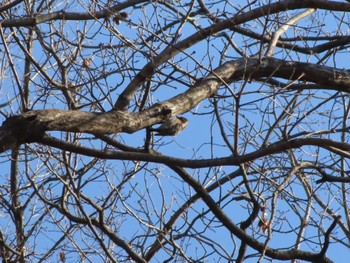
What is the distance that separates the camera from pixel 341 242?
18.8 feet

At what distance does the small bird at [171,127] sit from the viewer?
4.28 m

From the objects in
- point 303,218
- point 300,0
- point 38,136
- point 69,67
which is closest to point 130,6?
point 69,67

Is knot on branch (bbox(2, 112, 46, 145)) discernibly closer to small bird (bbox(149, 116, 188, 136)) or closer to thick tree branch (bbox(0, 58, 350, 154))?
thick tree branch (bbox(0, 58, 350, 154))

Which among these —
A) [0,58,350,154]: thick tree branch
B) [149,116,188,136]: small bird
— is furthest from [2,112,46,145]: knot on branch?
[149,116,188,136]: small bird

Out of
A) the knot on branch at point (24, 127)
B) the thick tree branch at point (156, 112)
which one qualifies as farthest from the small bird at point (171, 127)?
the knot on branch at point (24, 127)

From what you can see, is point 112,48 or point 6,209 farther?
point 6,209

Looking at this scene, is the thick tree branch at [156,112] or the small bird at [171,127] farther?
the small bird at [171,127]

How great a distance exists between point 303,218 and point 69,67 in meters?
2.47

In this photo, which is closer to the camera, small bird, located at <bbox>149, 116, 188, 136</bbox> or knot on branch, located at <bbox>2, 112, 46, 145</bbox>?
knot on branch, located at <bbox>2, 112, 46, 145</bbox>

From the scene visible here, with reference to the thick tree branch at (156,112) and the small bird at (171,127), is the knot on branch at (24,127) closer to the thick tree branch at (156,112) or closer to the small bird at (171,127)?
the thick tree branch at (156,112)

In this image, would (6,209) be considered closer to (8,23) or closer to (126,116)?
(8,23)

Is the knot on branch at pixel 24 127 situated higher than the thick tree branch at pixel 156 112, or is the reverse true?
the thick tree branch at pixel 156 112

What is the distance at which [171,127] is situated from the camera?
4.29 metres

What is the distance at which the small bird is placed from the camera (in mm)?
4277
